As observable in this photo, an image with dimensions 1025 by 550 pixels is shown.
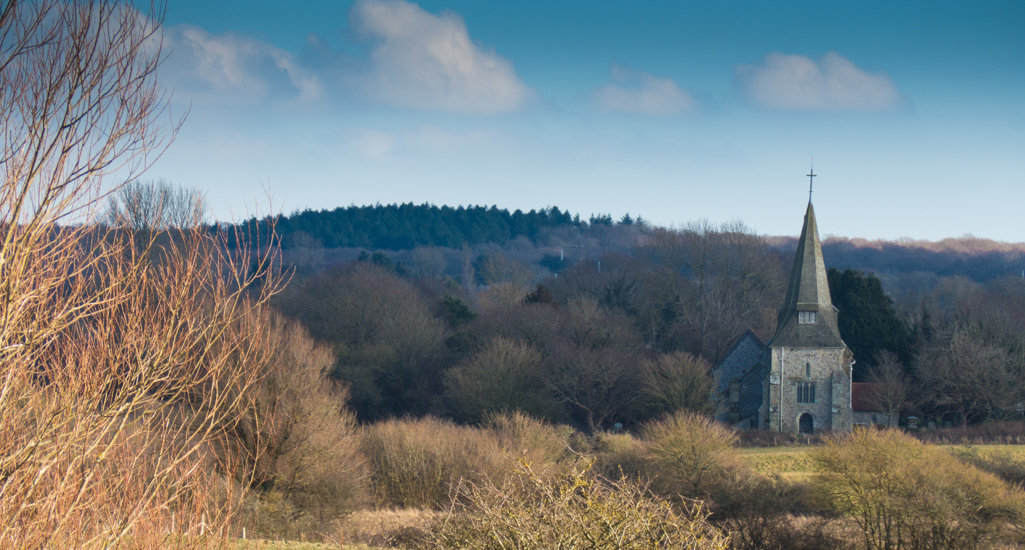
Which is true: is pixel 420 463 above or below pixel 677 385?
below

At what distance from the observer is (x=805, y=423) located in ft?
121

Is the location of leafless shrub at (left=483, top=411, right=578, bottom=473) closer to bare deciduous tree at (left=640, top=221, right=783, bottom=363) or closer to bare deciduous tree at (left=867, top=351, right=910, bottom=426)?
bare deciduous tree at (left=867, top=351, right=910, bottom=426)

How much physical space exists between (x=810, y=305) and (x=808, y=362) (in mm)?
2905

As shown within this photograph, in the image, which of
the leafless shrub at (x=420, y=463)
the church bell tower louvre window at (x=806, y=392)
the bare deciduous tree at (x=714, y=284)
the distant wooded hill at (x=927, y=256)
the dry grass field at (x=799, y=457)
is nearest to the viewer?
the leafless shrub at (x=420, y=463)

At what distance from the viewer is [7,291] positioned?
4.79 metres

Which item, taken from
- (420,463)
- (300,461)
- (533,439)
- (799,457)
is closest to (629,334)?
(799,457)

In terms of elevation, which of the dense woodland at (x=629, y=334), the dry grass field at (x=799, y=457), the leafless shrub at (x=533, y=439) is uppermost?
the dense woodland at (x=629, y=334)

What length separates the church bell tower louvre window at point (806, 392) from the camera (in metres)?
36.5

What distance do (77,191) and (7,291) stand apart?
0.80 metres

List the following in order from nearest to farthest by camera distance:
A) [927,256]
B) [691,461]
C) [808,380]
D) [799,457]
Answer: [691,461] → [799,457] → [808,380] → [927,256]

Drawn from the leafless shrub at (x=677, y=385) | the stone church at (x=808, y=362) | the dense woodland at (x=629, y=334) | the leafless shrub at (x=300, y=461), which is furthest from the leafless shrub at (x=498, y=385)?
the leafless shrub at (x=300, y=461)

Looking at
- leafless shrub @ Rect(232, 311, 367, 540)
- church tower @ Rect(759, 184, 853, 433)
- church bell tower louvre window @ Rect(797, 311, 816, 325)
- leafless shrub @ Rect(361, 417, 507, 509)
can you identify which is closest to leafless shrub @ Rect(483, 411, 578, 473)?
leafless shrub @ Rect(361, 417, 507, 509)

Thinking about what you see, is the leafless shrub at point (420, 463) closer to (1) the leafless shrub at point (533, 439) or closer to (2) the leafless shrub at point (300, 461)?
(1) the leafless shrub at point (533, 439)

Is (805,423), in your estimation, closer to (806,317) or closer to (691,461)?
(806,317)
